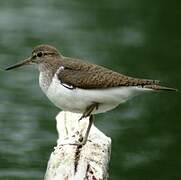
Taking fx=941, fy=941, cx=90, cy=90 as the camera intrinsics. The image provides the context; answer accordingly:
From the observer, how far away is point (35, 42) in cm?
1752

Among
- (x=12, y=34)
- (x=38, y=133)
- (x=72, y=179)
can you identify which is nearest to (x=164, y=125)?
(x=38, y=133)

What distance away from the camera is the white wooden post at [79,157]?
877cm

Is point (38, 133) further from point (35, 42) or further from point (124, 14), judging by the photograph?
point (124, 14)

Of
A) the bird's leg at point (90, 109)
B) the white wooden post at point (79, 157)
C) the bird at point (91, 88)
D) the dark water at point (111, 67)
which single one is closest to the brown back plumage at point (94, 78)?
the bird at point (91, 88)

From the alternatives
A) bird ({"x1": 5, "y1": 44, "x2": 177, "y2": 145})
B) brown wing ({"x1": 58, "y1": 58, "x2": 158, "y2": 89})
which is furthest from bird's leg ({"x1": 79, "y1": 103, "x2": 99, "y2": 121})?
brown wing ({"x1": 58, "y1": 58, "x2": 158, "y2": 89})

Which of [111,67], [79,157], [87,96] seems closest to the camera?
[79,157]

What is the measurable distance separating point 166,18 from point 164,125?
5.42m

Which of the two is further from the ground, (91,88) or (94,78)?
(94,78)

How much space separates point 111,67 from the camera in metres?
16.1

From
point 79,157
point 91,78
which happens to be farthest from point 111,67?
point 79,157

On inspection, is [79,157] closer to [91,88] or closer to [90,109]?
[90,109]

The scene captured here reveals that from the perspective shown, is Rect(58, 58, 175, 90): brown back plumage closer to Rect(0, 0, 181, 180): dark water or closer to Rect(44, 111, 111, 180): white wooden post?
Rect(44, 111, 111, 180): white wooden post

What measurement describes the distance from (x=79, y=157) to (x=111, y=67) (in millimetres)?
7123

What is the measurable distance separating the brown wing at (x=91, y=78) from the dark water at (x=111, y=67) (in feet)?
9.88
